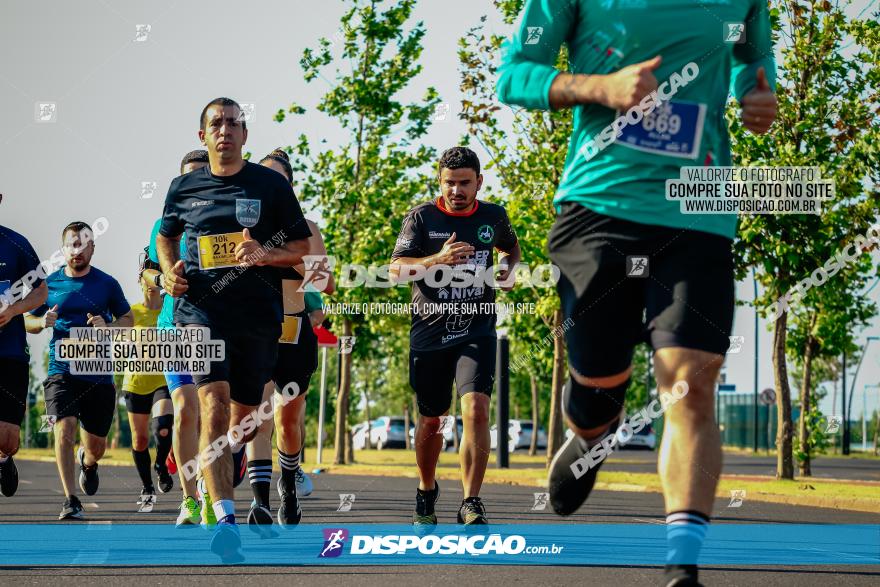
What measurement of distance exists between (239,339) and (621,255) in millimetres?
3220

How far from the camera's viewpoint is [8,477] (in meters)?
10.3

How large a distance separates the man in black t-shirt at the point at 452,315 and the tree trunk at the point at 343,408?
58.6 feet

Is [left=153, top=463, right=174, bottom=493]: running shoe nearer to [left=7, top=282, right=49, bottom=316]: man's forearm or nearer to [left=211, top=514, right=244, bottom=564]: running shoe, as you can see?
[left=7, top=282, right=49, bottom=316]: man's forearm

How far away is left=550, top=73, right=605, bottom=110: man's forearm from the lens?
4254 mm

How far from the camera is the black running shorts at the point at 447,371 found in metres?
8.40

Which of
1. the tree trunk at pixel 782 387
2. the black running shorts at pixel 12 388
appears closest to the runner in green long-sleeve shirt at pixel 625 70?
the black running shorts at pixel 12 388

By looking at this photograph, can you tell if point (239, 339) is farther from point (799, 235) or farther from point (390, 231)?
point (390, 231)

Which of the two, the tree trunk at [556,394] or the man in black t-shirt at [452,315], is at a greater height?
the man in black t-shirt at [452,315]

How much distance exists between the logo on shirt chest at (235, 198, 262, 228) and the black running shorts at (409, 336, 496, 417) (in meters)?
1.94

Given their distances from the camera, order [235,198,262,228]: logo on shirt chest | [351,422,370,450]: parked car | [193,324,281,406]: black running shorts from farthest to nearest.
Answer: [351,422,370,450]: parked car < [235,198,262,228]: logo on shirt chest < [193,324,281,406]: black running shorts

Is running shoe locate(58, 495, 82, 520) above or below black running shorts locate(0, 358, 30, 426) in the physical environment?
below

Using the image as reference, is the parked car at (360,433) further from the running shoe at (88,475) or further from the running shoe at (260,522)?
the running shoe at (260,522)

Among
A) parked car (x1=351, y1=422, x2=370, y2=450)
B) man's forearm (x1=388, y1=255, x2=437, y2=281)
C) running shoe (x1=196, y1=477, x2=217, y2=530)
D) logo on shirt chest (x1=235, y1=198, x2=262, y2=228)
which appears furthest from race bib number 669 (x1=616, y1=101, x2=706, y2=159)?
parked car (x1=351, y1=422, x2=370, y2=450)

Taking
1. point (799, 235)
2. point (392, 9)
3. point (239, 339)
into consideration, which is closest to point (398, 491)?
point (799, 235)
